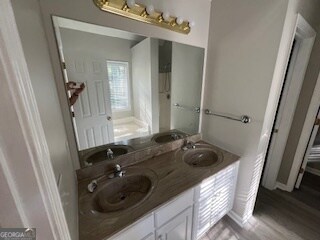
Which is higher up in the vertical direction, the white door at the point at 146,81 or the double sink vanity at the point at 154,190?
the white door at the point at 146,81

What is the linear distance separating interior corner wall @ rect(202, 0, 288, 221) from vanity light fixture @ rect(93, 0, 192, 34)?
385mm

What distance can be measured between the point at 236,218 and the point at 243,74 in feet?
4.83

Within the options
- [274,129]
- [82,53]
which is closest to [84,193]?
[82,53]

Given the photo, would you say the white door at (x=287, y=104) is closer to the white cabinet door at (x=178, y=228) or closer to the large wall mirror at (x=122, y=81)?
the large wall mirror at (x=122, y=81)

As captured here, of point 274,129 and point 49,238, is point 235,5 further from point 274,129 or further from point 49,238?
point 49,238

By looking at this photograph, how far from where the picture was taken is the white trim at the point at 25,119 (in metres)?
0.24

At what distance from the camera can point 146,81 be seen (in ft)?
4.34

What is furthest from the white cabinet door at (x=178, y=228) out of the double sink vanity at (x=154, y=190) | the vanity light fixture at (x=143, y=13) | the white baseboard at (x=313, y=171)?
the white baseboard at (x=313, y=171)

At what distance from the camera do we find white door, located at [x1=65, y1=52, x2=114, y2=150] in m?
0.99

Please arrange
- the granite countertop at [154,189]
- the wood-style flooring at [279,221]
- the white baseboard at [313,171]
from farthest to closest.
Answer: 1. the white baseboard at [313,171]
2. the wood-style flooring at [279,221]
3. the granite countertop at [154,189]

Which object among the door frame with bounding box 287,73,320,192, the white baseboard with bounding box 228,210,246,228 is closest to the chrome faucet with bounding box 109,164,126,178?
the white baseboard with bounding box 228,210,246,228

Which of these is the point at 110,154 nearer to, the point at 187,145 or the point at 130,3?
the point at 187,145

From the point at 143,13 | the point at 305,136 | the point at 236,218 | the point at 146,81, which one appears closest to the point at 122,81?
the point at 146,81

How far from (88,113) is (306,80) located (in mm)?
2299
